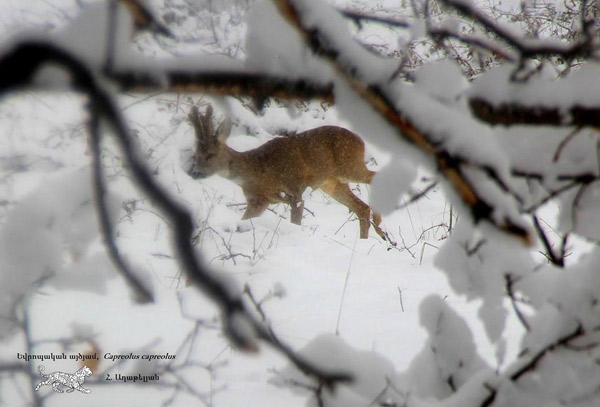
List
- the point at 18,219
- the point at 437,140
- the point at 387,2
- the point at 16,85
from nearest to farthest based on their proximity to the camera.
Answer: the point at 16,85, the point at 437,140, the point at 18,219, the point at 387,2

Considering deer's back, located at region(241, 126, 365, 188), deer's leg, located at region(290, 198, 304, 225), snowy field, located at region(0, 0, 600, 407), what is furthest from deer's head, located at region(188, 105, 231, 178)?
snowy field, located at region(0, 0, 600, 407)

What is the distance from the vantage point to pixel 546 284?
90 centimetres

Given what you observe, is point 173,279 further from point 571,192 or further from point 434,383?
point 571,192

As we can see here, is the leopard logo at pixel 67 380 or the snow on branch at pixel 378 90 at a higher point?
the snow on branch at pixel 378 90

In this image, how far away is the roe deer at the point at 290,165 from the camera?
472 centimetres

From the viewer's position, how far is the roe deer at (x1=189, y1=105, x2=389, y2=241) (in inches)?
186

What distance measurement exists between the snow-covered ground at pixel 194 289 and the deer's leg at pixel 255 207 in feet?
0.44

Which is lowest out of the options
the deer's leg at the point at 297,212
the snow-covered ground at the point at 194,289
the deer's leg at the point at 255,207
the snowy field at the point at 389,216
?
the deer's leg at the point at 255,207

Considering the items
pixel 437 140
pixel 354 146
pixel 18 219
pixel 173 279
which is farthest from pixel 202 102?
pixel 437 140

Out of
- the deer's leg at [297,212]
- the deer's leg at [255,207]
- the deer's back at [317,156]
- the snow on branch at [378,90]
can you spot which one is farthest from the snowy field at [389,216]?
the deer's back at [317,156]

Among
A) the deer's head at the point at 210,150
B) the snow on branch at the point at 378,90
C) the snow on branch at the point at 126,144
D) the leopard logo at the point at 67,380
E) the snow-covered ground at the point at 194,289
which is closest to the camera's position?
the snow on branch at the point at 126,144

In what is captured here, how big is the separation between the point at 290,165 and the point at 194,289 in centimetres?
303

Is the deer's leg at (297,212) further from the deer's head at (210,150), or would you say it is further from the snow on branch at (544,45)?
the snow on branch at (544,45)

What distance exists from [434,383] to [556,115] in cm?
55
